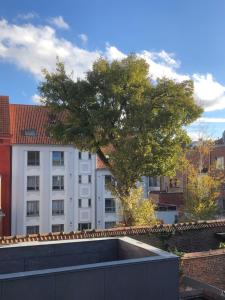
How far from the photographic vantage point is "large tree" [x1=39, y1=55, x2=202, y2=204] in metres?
20.7

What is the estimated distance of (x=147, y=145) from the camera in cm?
2048

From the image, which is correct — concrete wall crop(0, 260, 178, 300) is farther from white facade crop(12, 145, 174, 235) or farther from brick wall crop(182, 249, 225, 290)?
white facade crop(12, 145, 174, 235)

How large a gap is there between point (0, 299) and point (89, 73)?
54.9 feet

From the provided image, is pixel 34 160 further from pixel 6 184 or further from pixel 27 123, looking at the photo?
pixel 27 123

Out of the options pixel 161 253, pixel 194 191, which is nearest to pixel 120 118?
pixel 194 191

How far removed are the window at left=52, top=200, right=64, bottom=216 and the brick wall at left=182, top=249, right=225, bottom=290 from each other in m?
24.9

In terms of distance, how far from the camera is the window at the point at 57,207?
125 feet

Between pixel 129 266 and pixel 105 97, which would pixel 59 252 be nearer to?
pixel 129 266

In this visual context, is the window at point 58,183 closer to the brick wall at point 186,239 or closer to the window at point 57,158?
the window at point 57,158

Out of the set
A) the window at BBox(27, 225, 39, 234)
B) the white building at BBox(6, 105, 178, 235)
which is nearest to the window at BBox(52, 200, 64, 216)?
the white building at BBox(6, 105, 178, 235)

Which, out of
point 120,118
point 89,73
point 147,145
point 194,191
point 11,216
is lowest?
point 11,216

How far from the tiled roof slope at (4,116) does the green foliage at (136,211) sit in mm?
18629

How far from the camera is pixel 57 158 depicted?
127ft

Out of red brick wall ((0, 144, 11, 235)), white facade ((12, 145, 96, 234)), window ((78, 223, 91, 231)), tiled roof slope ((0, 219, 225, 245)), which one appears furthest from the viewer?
window ((78, 223, 91, 231))
